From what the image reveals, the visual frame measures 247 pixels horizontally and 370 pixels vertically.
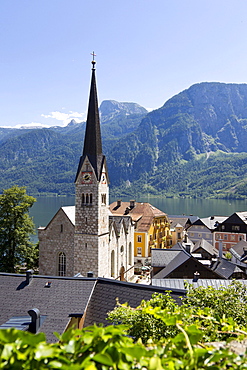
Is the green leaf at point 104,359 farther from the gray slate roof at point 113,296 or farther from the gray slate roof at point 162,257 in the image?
the gray slate roof at point 162,257

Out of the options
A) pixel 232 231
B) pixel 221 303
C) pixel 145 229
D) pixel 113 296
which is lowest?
pixel 232 231

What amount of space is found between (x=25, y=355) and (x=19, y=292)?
14.1 metres

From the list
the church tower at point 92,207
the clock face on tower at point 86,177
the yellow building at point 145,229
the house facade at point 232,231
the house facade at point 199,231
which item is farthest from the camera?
the house facade at point 199,231

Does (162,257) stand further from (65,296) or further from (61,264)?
(65,296)

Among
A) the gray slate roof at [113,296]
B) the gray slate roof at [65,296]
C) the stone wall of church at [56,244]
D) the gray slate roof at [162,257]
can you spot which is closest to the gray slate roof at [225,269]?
the gray slate roof at [162,257]

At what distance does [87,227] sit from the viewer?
28.2 m

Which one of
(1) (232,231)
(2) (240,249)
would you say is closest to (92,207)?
(2) (240,249)

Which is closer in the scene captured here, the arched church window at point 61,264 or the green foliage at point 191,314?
the green foliage at point 191,314

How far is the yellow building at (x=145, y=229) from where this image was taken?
1994 inches

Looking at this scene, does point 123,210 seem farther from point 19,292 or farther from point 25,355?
point 25,355

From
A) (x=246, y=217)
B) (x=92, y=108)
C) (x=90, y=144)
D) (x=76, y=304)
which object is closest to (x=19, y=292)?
(x=76, y=304)

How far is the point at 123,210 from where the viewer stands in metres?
59.7

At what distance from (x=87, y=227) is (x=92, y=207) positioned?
6.26ft

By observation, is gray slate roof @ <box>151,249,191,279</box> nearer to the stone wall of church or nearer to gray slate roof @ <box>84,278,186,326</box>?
the stone wall of church
